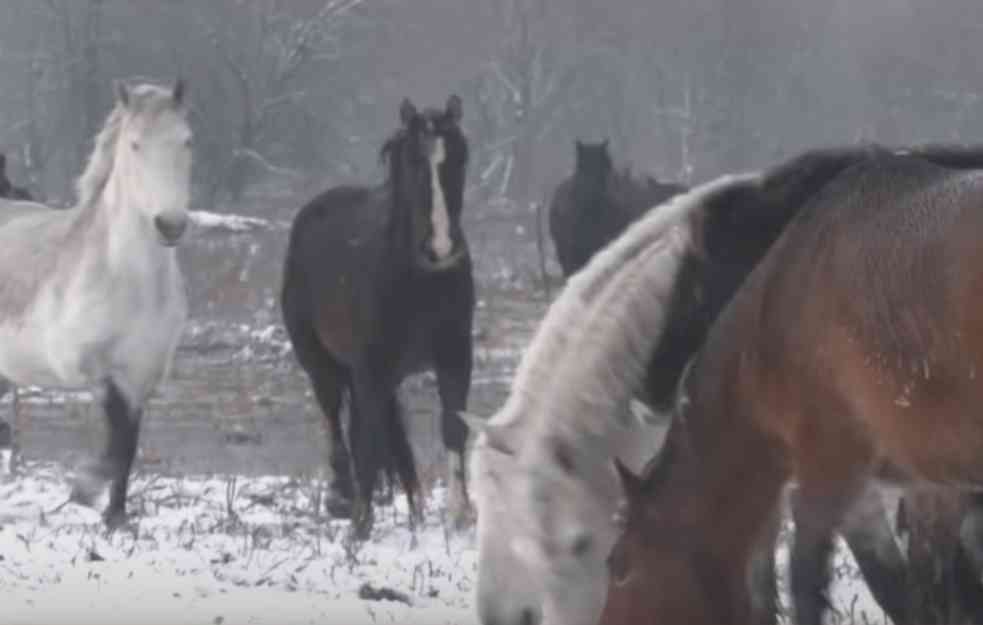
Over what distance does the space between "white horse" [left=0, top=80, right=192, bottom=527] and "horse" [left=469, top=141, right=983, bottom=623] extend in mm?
3356

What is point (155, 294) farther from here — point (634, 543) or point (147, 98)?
point (634, 543)

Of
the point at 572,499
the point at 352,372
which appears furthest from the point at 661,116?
the point at 572,499

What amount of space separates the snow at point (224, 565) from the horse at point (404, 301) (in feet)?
0.92

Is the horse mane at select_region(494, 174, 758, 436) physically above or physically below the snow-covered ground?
above

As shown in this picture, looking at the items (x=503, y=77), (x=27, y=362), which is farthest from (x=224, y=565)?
(x=503, y=77)

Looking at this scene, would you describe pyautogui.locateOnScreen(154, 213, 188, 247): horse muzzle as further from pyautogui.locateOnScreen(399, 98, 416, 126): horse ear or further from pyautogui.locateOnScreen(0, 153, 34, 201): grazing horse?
pyautogui.locateOnScreen(0, 153, 34, 201): grazing horse

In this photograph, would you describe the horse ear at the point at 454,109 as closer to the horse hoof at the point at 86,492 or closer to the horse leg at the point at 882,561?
the horse hoof at the point at 86,492

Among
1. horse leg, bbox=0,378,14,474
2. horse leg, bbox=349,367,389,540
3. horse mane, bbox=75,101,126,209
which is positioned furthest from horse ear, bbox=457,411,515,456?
horse leg, bbox=0,378,14,474

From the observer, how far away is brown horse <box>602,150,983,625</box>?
521cm

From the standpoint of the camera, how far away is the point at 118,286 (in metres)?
9.97

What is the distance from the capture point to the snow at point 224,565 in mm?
7250

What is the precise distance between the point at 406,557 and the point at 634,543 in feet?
9.95

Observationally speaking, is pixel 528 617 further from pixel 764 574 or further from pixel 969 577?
pixel 969 577

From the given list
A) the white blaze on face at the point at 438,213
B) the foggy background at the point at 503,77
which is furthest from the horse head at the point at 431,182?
the foggy background at the point at 503,77
